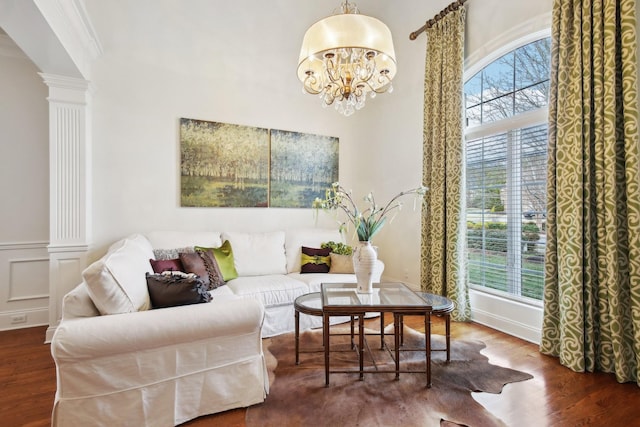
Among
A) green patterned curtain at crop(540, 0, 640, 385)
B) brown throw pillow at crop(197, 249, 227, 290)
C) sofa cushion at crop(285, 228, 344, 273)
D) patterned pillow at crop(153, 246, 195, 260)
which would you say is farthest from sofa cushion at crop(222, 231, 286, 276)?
green patterned curtain at crop(540, 0, 640, 385)

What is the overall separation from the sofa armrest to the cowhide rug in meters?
0.52

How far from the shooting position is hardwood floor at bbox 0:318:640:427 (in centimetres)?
181

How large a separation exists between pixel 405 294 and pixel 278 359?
1.14m

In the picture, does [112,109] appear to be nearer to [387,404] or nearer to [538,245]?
[387,404]

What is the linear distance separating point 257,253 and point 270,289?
70cm

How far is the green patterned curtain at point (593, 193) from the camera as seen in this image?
6.98 ft

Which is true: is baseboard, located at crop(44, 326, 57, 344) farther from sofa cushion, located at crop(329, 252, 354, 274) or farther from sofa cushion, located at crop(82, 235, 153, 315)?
sofa cushion, located at crop(329, 252, 354, 274)

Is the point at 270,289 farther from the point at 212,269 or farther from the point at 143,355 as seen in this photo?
the point at 143,355

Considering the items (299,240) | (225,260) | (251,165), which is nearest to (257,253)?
(225,260)

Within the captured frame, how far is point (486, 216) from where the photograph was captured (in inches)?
134

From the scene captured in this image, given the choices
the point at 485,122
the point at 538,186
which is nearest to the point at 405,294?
the point at 538,186

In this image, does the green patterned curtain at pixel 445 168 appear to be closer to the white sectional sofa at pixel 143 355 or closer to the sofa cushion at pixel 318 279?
the sofa cushion at pixel 318 279

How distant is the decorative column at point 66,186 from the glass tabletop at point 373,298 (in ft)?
8.24

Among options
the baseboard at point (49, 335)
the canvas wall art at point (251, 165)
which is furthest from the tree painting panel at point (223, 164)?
the baseboard at point (49, 335)
